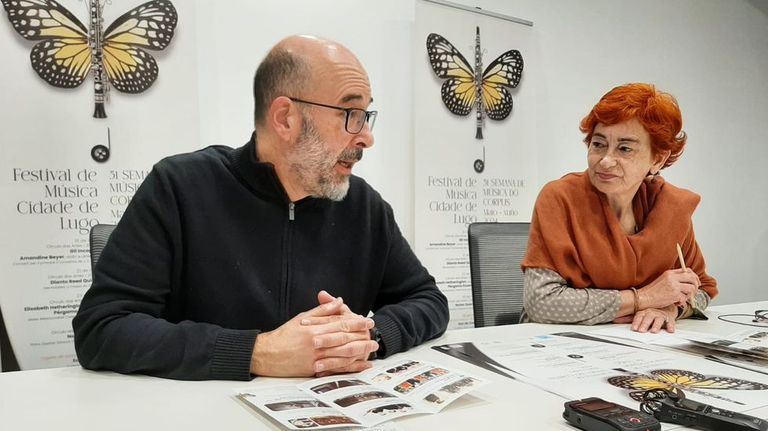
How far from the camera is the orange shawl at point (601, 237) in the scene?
1.63 m

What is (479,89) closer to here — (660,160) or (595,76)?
(595,76)

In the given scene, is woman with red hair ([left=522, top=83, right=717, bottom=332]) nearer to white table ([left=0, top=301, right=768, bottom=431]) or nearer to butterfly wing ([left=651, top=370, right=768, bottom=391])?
butterfly wing ([left=651, top=370, right=768, bottom=391])

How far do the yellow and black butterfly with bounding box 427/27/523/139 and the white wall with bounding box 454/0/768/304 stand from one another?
0.21 m

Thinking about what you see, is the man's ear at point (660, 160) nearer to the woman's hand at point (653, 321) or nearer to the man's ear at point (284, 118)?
the woman's hand at point (653, 321)

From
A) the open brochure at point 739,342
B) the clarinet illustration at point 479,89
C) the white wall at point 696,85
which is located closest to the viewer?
the open brochure at point 739,342

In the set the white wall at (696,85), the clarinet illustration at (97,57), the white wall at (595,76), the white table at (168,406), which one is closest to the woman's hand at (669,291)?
the white table at (168,406)

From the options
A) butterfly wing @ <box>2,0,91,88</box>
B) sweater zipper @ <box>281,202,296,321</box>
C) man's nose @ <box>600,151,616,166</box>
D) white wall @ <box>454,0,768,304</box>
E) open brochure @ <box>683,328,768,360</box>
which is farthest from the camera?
white wall @ <box>454,0,768,304</box>

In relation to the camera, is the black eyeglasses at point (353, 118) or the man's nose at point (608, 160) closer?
the black eyeglasses at point (353, 118)

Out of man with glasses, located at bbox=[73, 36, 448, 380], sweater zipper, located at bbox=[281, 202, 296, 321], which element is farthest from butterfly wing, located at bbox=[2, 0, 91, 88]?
sweater zipper, located at bbox=[281, 202, 296, 321]

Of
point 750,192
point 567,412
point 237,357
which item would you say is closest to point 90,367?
point 237,357

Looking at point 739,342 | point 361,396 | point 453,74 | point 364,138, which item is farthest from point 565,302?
point 453,74

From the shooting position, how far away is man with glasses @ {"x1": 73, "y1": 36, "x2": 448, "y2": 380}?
1.03 m

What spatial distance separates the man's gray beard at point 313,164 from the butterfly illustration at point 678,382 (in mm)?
714

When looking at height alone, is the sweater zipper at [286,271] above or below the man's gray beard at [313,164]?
below
